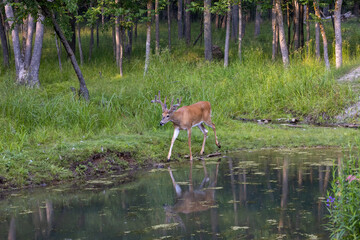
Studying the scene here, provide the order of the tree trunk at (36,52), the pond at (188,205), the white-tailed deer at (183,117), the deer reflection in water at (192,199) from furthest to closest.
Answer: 1. the tree trunk at (36,52)
2. the white-tailed deer at (183,117)
3. the deer reflection in water at (192,199)
4. the pond at (188,205)

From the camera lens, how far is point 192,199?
7926 millimetres

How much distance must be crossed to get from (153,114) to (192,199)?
5.21 metres

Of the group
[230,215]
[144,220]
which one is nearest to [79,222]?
[144,220]

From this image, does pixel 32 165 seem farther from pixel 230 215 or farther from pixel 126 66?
pixel 126 66

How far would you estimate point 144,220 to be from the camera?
6.87m

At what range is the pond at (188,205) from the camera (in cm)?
633

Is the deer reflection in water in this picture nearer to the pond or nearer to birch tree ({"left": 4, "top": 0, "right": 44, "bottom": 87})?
the pond

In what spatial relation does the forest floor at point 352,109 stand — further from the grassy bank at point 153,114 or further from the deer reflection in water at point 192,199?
the deer reflection in water at point 192,199

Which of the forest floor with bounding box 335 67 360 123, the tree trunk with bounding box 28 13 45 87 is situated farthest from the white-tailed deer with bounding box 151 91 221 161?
the tree trunk with bounding box 28 13 45 87

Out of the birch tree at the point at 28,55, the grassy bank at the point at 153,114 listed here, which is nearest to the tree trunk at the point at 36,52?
the birch tree at the point at 28,55

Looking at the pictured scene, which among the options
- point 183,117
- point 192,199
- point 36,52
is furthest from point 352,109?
point 36,52

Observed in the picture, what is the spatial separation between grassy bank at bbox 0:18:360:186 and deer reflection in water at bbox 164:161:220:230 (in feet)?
6.73

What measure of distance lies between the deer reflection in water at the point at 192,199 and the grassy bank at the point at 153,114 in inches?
80.8

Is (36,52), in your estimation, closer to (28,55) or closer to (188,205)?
(28,55)
